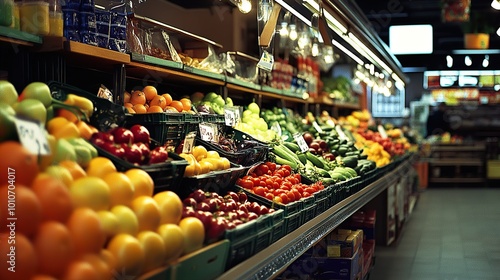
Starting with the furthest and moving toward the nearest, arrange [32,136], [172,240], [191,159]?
1. [191,159]
2. [172,240]
3. [32,136]

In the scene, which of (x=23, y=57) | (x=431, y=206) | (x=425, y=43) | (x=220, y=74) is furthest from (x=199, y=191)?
(x=425, y=43)

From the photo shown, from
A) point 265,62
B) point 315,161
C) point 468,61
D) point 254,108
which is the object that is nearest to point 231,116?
point 265,62

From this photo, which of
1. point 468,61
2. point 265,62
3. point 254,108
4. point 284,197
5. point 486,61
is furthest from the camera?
point 468,61

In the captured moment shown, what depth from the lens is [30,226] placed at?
1.57 meters

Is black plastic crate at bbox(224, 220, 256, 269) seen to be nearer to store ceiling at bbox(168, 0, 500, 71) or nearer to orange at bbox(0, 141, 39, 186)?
orange at bbox(0, 141, 39, 186)

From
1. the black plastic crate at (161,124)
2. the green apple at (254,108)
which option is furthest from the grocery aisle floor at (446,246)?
the black plastic crate at (161,124)

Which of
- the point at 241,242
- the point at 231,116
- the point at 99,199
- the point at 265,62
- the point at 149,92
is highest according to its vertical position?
the point at 265,62

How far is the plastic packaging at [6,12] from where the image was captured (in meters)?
2.43

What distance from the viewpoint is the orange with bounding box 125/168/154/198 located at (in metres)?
2.08

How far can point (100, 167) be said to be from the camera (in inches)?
80.7

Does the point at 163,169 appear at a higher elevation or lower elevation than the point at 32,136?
lower

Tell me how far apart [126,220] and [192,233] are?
1.02 feet

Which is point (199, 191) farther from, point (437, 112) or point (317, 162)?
point (437, 112)

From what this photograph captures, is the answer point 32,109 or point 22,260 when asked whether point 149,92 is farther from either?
point 22,260
